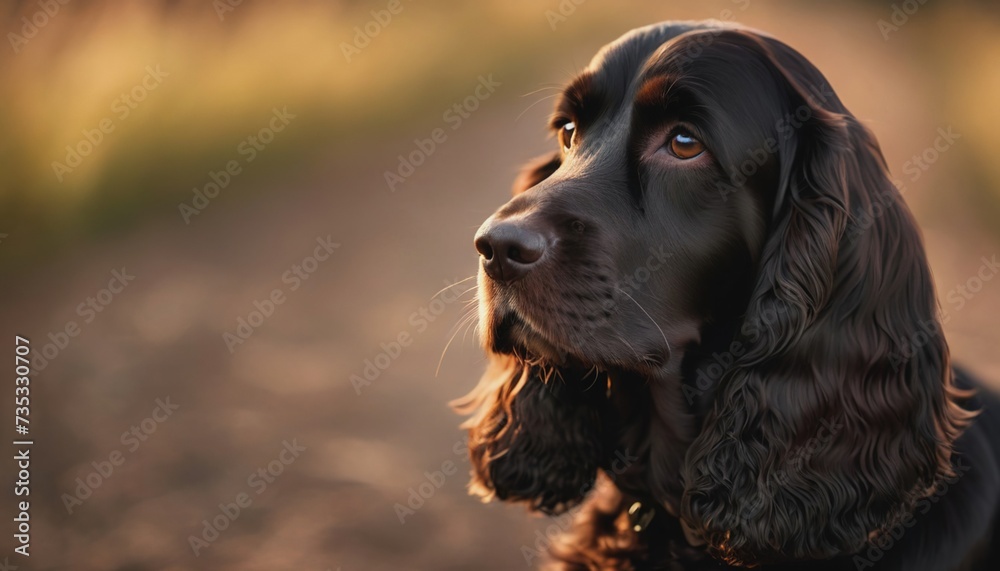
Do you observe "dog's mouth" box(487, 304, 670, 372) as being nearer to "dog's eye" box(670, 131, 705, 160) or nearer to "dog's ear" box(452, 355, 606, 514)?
"dog's ear" box(452, 355, 606, 514)

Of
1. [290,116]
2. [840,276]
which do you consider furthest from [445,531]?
[290,116]

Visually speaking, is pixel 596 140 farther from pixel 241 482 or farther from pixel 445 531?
pixel 241 482

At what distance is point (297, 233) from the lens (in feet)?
22.4

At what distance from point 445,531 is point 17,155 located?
3.33 metres

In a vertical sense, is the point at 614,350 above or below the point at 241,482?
above

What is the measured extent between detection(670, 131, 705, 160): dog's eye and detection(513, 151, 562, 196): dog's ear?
0.61 m

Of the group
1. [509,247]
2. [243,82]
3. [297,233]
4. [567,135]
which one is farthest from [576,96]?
[243,82]

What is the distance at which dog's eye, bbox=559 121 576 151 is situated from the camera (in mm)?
2531

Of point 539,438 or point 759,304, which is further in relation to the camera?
point 539,438

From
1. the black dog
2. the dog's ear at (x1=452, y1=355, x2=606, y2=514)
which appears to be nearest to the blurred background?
the black dog

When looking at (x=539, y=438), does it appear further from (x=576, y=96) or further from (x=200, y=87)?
(x=200, y=87)

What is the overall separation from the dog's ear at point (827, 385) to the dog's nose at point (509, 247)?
60 cm

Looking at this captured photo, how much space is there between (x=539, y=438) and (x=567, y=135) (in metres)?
0.92

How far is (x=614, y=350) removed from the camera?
6.86 feet
